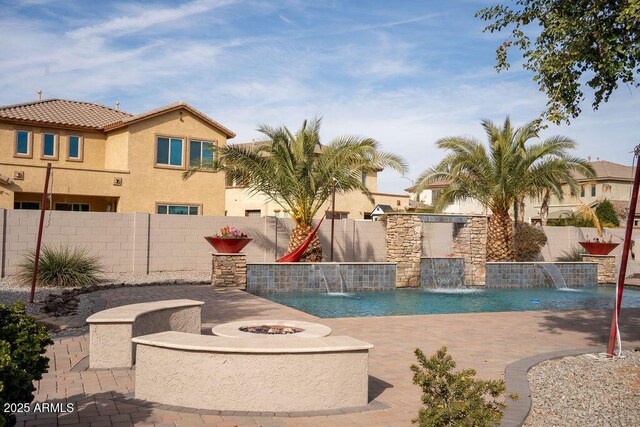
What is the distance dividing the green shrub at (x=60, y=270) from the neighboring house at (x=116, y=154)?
878cm

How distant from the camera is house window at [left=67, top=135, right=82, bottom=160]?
29.2 meters

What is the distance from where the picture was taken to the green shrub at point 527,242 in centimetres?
2848

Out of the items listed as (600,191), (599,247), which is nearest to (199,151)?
(599,247)

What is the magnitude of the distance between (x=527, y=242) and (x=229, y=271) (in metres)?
16.7

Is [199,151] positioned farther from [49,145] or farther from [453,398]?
[453,398]

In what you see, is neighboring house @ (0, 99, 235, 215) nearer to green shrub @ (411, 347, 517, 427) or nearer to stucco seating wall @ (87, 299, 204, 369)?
stucco seating wall @ (87, 299, 204, 369)

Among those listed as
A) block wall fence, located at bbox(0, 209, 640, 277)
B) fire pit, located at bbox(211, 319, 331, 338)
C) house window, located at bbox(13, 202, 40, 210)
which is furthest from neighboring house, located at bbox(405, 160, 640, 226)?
fire pit, located at bbox(211, 319, 331, 338)

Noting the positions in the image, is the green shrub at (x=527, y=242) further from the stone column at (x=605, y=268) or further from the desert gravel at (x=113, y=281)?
the desert gravel at (x=113, y=281)

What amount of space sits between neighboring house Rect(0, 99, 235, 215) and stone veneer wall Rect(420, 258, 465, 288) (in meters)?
11.4

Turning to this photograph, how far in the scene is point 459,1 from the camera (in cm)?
1316

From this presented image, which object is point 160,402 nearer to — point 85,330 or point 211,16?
point 85,330

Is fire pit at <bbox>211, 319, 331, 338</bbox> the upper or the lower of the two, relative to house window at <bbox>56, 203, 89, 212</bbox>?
lower

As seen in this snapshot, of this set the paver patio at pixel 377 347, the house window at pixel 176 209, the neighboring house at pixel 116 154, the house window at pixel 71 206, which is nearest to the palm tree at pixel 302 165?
the neighboring house at pixel 116 154

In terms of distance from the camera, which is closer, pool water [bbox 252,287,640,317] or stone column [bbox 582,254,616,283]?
pool water [bbox 252,287,640,317]
